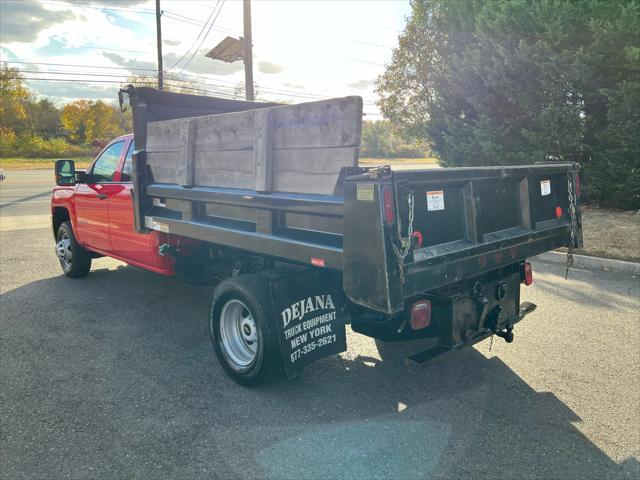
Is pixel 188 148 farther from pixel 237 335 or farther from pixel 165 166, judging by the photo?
pixel 237 335

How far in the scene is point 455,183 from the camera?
2.92 metres

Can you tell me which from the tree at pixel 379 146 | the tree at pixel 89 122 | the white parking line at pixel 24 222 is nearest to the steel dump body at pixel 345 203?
the white parking line at pixel 24 222

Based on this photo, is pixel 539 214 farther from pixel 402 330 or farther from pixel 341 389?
pixel 341 389

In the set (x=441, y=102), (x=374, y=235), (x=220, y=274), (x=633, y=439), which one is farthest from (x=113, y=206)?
(x=441, y=102)

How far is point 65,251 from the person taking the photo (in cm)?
677

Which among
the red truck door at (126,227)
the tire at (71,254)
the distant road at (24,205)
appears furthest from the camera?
the distant road at (24,205)

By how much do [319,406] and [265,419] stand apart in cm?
39

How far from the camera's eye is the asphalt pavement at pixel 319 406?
2674 millimetres

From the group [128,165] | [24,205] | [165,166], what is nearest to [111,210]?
[128,165]

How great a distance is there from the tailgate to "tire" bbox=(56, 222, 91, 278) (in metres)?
5.19

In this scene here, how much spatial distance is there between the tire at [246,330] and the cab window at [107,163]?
9.02 feet

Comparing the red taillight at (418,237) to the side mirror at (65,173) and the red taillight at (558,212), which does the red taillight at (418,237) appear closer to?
the red taillight at (558,212)

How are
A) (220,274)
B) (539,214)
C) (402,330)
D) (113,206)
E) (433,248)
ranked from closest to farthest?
1. (433,248)
2. (402,330)
3. (539,214)
4. (220,274)
5. (113,206)

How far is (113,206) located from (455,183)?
13.1 ft
